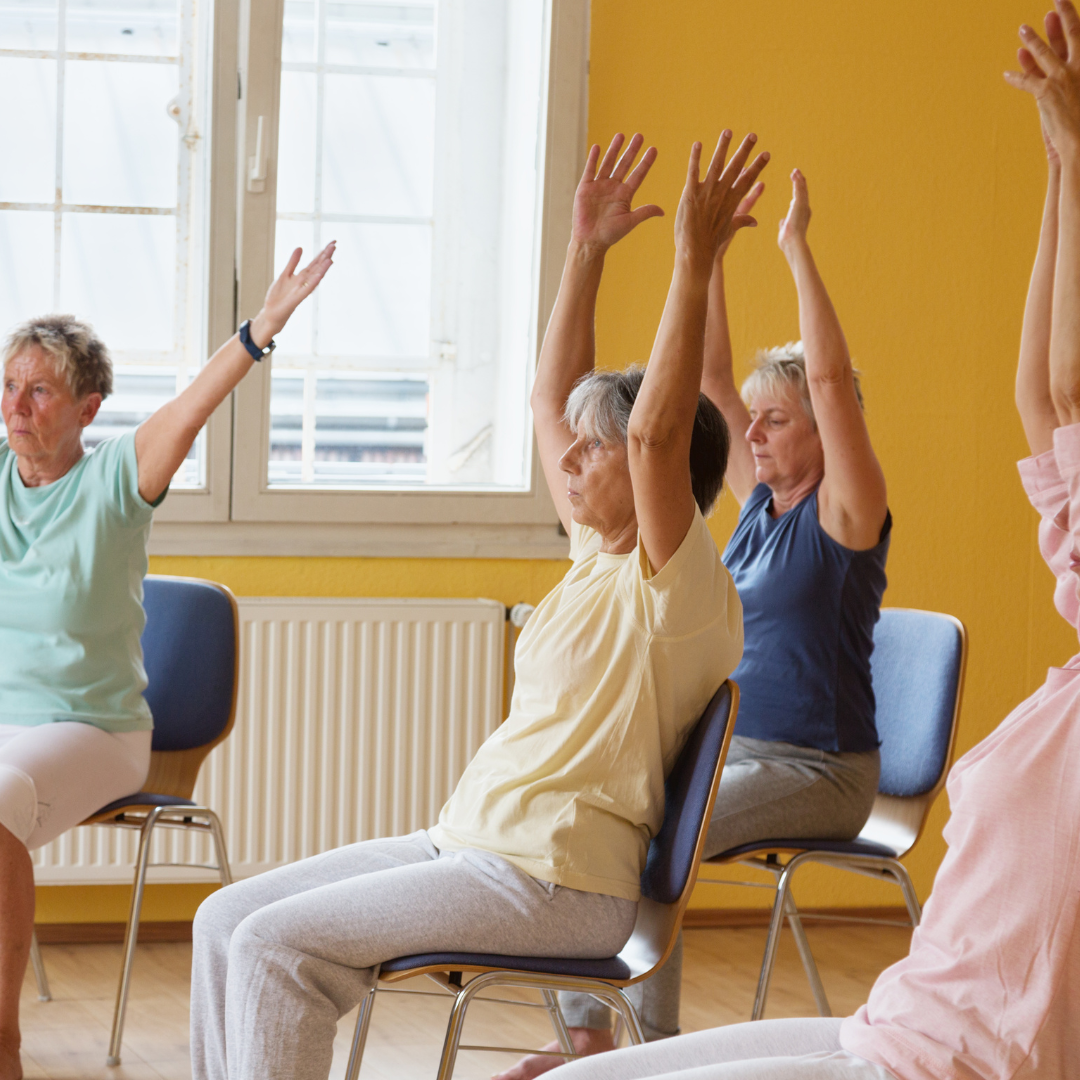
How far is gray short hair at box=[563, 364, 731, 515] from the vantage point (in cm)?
171

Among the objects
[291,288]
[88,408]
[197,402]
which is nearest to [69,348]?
[88,408]

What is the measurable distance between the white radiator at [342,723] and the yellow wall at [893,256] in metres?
0.13

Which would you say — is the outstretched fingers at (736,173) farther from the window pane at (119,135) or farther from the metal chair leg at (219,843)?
the window pane at (119,135)

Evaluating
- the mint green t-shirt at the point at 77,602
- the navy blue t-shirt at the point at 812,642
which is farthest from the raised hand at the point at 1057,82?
the mint green t-shirt at the point at 77,602

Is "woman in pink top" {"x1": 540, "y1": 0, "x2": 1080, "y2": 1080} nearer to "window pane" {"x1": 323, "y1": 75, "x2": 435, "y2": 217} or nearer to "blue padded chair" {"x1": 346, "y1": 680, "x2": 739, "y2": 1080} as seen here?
"blue padded chair" {"x1": 346, "y1": 680, "x2": 739, "y2": 1080}

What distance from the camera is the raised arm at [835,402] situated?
86.1 inches

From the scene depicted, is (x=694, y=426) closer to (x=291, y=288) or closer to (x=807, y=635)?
(x=807, y=635)

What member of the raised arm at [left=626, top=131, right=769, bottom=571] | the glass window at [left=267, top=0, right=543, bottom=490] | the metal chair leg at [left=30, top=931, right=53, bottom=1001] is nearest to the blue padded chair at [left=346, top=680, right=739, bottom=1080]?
the raised arm at [left=626, top=131, right=769, bottom=571]

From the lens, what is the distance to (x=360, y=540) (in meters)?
3.20

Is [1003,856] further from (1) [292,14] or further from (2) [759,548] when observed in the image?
(1) [292,14]

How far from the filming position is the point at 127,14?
3.12m

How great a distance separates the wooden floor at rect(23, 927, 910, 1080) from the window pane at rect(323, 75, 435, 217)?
1877 mm

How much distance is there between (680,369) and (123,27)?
2.23 metres

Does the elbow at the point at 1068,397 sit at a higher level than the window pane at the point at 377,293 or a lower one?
lower
